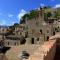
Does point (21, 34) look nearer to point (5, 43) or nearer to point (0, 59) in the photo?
point (5, 43)

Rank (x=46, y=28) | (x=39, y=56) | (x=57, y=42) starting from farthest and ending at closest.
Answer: (x=46, y=28), (x=57, y=42), (x=39, y=56)

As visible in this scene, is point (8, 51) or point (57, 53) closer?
point (57, 53)

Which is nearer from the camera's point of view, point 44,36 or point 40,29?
point 44,36

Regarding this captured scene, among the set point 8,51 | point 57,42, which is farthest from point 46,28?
point 57,42

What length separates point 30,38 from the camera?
138 feet

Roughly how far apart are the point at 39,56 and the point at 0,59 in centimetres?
76

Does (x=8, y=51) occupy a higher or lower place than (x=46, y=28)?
lower

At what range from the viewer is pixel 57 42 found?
8.52 metres

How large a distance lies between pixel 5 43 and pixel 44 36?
7.67m

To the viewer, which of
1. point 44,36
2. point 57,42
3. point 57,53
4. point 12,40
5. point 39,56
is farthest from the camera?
point 12,40

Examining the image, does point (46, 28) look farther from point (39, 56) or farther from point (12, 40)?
point (39, 56)

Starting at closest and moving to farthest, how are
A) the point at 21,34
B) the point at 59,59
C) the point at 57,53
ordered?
the point at 59,59, the point at 57,53, the point at 21,34

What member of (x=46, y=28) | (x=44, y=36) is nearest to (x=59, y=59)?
(x=44, y=36)

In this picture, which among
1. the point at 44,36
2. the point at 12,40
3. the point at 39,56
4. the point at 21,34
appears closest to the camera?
the point at 39,56
